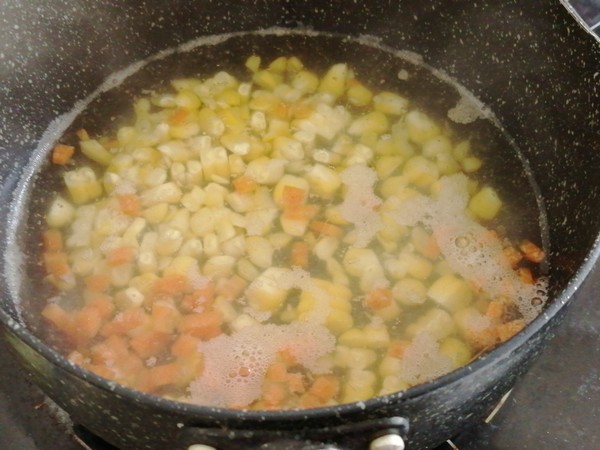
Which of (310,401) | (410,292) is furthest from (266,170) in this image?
(310,401)

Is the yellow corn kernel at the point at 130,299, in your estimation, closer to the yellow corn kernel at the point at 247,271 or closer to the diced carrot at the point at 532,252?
the yellow corn kernel at the point at 247,271

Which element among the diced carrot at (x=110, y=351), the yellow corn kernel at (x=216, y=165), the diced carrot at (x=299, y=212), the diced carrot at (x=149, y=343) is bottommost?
the diced carrot at (x=110, y=351)

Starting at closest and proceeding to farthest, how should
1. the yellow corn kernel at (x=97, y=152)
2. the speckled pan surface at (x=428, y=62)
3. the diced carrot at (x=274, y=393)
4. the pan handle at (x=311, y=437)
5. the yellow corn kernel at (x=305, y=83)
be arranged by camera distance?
the pan handle at (x=311, y=437) < the speckled pan surface at (x=428, y=62) < the diced carrot at (x=274, y=393) < the yellow corn kernel at (x=97, y=152) < the yellow corn kernel at (x=305, y=83)

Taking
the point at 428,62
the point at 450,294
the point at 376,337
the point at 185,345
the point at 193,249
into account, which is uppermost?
the point at 428,62

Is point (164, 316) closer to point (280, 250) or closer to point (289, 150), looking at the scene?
point (280, 250)

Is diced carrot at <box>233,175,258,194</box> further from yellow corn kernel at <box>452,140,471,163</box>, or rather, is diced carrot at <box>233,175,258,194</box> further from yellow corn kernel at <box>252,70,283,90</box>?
yellow corn kernel at <box>452,140,471,163</box>

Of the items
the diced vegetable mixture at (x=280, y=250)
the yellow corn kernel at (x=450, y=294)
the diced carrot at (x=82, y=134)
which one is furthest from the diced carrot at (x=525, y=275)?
the diced carrot at (x=82, y=134)

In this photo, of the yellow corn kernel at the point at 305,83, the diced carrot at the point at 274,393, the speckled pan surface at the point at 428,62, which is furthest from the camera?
the yellow corn kernel at the point at 305,83

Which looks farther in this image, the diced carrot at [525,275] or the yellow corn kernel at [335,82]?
the yellow corn kernel at [335,82]

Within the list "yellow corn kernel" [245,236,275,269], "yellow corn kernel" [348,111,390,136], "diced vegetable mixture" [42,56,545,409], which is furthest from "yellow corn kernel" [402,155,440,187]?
"yellow corn kernel" [245,236,275,269]
